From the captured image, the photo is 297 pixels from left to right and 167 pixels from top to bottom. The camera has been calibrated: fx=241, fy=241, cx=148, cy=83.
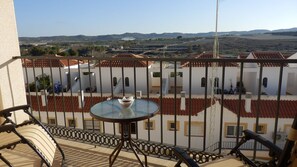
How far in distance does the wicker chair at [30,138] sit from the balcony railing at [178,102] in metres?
0.83

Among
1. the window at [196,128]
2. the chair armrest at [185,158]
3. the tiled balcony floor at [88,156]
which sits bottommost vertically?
the window at [196,128]

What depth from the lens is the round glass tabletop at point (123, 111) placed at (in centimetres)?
209

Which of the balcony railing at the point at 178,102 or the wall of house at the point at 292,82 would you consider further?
the wall of house at the point at 292,82

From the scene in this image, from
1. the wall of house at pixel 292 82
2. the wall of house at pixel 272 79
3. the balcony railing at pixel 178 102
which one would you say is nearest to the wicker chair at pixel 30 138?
the balcony railing at pixel 178 102

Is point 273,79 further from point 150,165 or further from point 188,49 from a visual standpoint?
point 150,165

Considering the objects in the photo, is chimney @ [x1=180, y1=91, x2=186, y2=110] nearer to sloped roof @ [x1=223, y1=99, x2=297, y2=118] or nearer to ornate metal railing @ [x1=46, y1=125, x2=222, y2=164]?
sloped roof @ [x1=223, y1=99, x2=297, y2=118]

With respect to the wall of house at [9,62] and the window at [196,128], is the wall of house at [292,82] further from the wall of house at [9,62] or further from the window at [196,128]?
the wall of house at [9,62]

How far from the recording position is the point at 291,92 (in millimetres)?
20391

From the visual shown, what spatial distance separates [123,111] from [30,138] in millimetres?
839

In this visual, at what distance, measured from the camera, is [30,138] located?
210 centimetres

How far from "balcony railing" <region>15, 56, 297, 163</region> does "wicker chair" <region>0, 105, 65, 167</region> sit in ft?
2.73

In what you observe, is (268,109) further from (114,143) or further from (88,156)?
(88,156)

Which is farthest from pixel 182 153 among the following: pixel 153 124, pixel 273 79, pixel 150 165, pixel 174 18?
pixel 174 18

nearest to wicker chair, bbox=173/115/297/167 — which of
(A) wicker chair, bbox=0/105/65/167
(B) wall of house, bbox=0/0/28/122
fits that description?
(A) wicker chair, bbox=0/105/65/167
